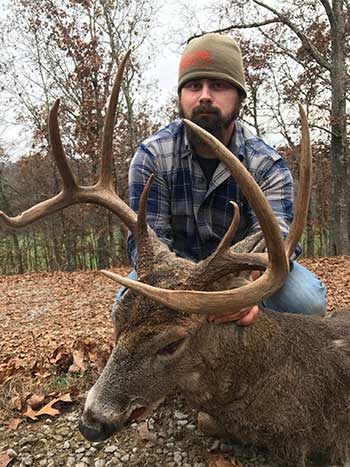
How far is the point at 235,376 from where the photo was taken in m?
2.83

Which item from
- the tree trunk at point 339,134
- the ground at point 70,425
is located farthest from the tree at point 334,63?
the ground at point 70,425

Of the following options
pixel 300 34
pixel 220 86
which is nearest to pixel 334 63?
pixel 300 34

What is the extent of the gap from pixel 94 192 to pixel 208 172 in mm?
1232

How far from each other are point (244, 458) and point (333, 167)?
13.9 meters

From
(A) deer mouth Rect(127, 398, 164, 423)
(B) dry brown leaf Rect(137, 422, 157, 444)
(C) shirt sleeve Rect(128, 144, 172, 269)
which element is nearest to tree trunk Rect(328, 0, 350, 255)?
(C) shirt sleeve Rect(128, 144, 172, 269)

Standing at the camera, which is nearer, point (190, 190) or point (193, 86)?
point (193, 86)

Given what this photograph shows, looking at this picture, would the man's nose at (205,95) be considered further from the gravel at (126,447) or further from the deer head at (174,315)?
the gravel at (126,447)

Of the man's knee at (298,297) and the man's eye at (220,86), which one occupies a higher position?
the man's eye at (220,86)

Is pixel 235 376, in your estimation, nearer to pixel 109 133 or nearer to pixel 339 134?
pixel 109 133

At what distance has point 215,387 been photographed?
9.20 ft

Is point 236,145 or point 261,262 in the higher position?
point 236,145

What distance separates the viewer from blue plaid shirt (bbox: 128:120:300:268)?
13.8ft

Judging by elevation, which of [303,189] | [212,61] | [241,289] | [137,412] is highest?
[212,61]

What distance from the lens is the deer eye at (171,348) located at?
2623 mm
